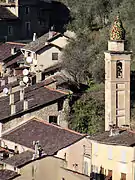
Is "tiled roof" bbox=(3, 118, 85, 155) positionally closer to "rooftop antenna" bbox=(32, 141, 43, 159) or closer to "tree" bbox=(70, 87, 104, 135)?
"rooftop antenna" bbox=(32, 141, 43, 159)

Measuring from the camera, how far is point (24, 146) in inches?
1406

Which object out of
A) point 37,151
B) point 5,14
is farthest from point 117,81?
point 5,14

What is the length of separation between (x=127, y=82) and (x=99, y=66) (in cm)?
481

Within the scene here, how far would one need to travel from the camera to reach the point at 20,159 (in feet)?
108

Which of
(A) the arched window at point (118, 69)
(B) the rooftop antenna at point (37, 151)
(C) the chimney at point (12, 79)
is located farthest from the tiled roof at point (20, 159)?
(C) the chimney at point (12, 79)

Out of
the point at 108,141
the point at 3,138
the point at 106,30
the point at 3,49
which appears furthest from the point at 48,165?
the point at 3,49

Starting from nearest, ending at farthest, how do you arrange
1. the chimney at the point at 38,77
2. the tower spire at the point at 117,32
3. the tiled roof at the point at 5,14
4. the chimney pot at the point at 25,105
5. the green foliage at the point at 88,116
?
the tower spire at the point at 117,32
the green foliage at the point at 88,116
the chimney pot at the point at 25,105
the chimney at the point at 38,77
the tiled roof at the point at 5,14

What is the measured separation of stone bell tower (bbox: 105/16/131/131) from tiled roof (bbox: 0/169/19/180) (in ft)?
23.2

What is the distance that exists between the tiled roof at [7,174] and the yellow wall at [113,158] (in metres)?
4.34

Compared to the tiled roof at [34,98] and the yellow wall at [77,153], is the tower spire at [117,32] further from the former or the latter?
the yellow wall at [77,153]

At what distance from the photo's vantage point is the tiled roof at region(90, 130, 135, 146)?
3288cm

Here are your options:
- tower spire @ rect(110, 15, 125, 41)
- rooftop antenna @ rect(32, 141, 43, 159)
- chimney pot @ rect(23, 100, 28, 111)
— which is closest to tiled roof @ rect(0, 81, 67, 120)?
chimney pot @ rect(23, 100, 28, 111)

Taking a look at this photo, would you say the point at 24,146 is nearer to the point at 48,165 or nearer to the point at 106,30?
the point at 48,165

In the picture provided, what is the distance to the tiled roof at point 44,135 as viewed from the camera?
35.4 m
